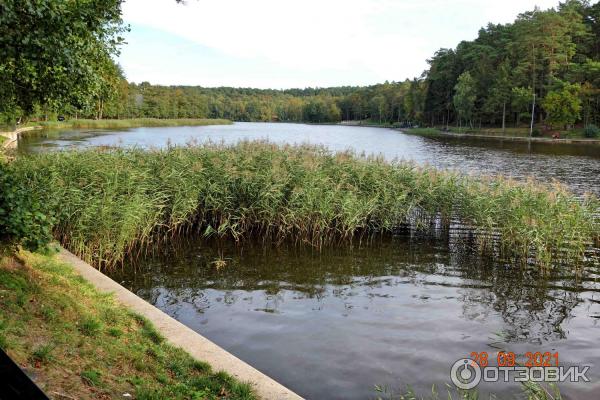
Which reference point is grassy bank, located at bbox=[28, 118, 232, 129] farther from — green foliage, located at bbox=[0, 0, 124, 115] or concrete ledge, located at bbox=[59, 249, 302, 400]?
concrete ledge, located at bbox=[59, 249, 302, 400]

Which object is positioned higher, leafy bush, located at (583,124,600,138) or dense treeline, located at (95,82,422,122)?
dense treeline, located at (95,82,422,122)

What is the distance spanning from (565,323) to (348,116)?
159728mm

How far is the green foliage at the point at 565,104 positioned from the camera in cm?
Result: 6079

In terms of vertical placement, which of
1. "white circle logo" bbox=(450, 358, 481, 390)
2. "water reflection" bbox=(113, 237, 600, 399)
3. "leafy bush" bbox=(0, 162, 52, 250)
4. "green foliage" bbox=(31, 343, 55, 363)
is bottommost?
"white circle logo" bbox=(450, 358, 481, 390)

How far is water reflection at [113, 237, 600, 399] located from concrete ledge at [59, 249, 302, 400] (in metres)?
1.22

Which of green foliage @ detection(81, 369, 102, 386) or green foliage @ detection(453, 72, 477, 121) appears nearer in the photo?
green foliage @ detection(81, 369, 102, 386)

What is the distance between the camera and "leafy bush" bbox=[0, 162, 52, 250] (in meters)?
5.22

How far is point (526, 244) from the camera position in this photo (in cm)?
1086

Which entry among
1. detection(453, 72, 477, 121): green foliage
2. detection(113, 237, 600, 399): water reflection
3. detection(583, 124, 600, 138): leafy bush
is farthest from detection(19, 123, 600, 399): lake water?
detection(453, 72, 477, 121): green foliage

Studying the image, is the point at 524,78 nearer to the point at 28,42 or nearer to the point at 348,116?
the point at 28,42

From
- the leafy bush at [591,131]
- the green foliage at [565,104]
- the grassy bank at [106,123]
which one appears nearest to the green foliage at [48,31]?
the grassy bank at [106,123]

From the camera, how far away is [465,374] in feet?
21.3

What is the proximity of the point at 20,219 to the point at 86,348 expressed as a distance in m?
1.76

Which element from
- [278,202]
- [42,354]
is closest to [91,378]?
[42,354]
